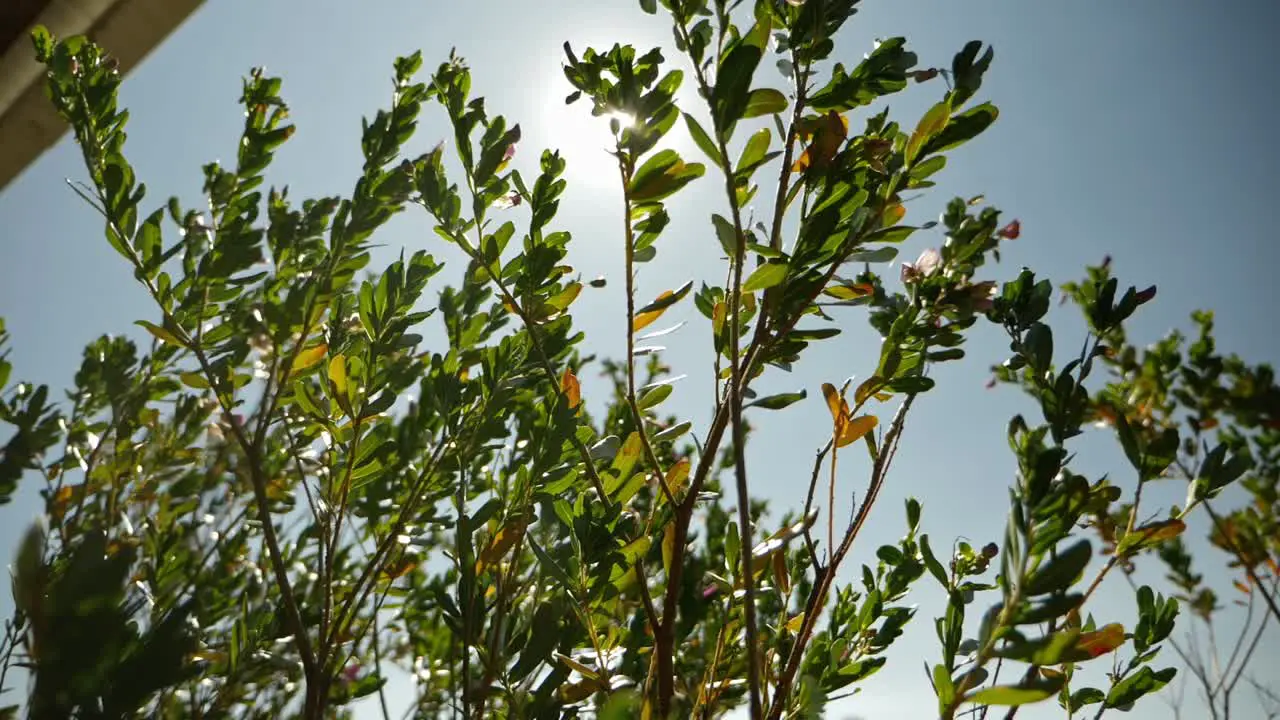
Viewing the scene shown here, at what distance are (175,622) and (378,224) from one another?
3.54 feet

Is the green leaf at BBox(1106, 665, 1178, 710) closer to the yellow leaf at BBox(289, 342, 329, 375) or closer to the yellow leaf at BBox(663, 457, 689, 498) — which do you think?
the yellow leaf at BBox(663, 457, 689, 498)

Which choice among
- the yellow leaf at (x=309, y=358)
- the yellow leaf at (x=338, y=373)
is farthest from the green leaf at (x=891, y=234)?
the yellow leaf at (x=309, y=358)

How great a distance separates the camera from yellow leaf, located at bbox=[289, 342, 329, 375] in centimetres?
124

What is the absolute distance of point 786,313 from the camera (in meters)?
0.92

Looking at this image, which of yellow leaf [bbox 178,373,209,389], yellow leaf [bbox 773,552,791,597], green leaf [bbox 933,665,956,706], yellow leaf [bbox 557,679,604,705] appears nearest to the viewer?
green leaf [bbox 933,665,956,706]

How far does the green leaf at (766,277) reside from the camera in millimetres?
856

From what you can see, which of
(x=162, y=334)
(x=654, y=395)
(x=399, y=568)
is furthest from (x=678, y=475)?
(x=162, y=334)

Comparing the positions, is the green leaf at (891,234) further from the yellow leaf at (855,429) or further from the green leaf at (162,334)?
the green leaf at (162,334)

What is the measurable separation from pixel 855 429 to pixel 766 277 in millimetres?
286

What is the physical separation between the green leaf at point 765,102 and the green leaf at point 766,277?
21cm

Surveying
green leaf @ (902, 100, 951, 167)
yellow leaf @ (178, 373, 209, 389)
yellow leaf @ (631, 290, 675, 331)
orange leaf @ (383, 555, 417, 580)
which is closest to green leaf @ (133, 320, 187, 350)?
yellow leaf @ (178, 373, 209, 389)

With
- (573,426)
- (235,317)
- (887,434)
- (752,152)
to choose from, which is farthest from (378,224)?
(887,434)

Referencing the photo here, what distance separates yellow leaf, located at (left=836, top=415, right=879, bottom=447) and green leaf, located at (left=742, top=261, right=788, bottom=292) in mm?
259

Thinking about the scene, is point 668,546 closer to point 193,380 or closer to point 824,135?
point 824,135
